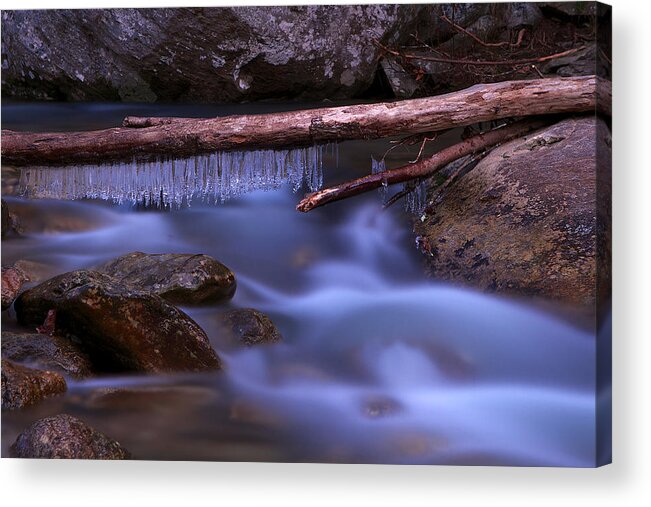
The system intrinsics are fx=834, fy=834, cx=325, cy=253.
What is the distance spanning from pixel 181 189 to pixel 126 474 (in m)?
1.00

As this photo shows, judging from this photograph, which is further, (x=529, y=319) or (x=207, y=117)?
(x=207, y=117)

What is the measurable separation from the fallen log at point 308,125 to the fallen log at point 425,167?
0.18ft

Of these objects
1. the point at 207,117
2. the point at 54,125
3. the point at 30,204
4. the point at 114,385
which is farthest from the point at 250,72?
the point at 114,385

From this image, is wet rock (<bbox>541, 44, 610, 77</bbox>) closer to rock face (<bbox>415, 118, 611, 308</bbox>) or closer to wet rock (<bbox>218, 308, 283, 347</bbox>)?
rock face (<bbox>415, 118, 611, 308</bbox>)

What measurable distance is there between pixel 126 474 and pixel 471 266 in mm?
1369

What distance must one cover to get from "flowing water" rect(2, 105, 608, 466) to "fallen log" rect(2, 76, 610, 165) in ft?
0.22

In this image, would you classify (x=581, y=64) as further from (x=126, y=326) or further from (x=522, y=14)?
(x=126, y=326)

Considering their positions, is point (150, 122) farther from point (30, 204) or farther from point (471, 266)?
point (471, 266)

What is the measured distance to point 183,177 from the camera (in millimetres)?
2871

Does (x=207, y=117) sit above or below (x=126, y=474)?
above

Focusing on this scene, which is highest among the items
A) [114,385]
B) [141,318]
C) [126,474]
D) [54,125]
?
[54,125]

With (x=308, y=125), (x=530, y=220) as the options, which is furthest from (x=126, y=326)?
(x=530, y=220)

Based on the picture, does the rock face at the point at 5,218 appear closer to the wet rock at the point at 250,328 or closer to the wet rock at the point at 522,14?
the wet rock at the point at 250,328

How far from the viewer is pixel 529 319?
8.70ft
